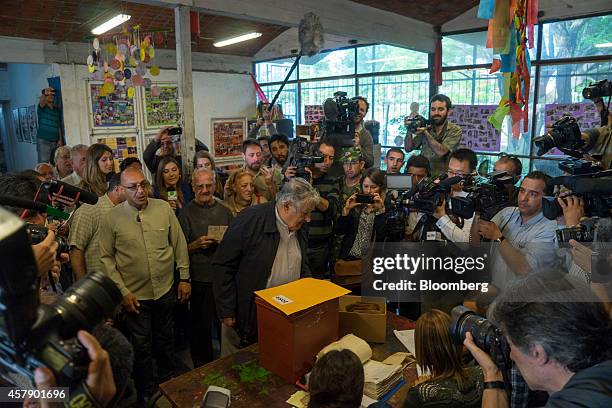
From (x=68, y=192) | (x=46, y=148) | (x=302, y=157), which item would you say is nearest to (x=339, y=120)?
(x=302, y=157)

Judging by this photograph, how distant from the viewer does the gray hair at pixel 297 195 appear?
2.35 meters

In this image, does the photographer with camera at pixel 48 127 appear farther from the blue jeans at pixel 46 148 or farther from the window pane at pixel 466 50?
the window pane at pixel 466 50

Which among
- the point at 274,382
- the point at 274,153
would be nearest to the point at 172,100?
the point at 274,153

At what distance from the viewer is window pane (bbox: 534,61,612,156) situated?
16.7ft

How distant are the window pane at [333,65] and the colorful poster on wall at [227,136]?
1.71 m

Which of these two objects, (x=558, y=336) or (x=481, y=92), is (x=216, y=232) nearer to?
(x=558, y=336)

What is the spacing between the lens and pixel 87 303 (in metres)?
0.92

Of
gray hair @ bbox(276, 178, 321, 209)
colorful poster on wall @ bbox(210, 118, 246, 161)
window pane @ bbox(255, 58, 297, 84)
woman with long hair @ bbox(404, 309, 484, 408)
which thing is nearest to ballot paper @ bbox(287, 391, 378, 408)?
woman with long hair @ bbox(404, 309, 484, 408)

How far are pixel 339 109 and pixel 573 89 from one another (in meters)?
3.55

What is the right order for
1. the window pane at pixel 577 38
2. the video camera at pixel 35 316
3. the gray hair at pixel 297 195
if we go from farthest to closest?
the window pane at pixel 577 38 → the gray hair at pixel 297 195 → the video camera at pixel 35 316

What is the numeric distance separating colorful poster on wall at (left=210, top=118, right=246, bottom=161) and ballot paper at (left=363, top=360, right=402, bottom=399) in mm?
6851

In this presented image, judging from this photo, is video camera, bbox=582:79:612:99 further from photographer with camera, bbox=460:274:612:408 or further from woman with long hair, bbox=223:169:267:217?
woman with long hair, bbox=223:169:267:217

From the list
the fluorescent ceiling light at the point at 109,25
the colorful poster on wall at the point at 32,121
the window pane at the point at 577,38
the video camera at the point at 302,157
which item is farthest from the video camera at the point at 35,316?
the colorful poster on wall at the point at 32,121

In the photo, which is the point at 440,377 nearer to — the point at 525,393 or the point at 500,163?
the point at 525,393
